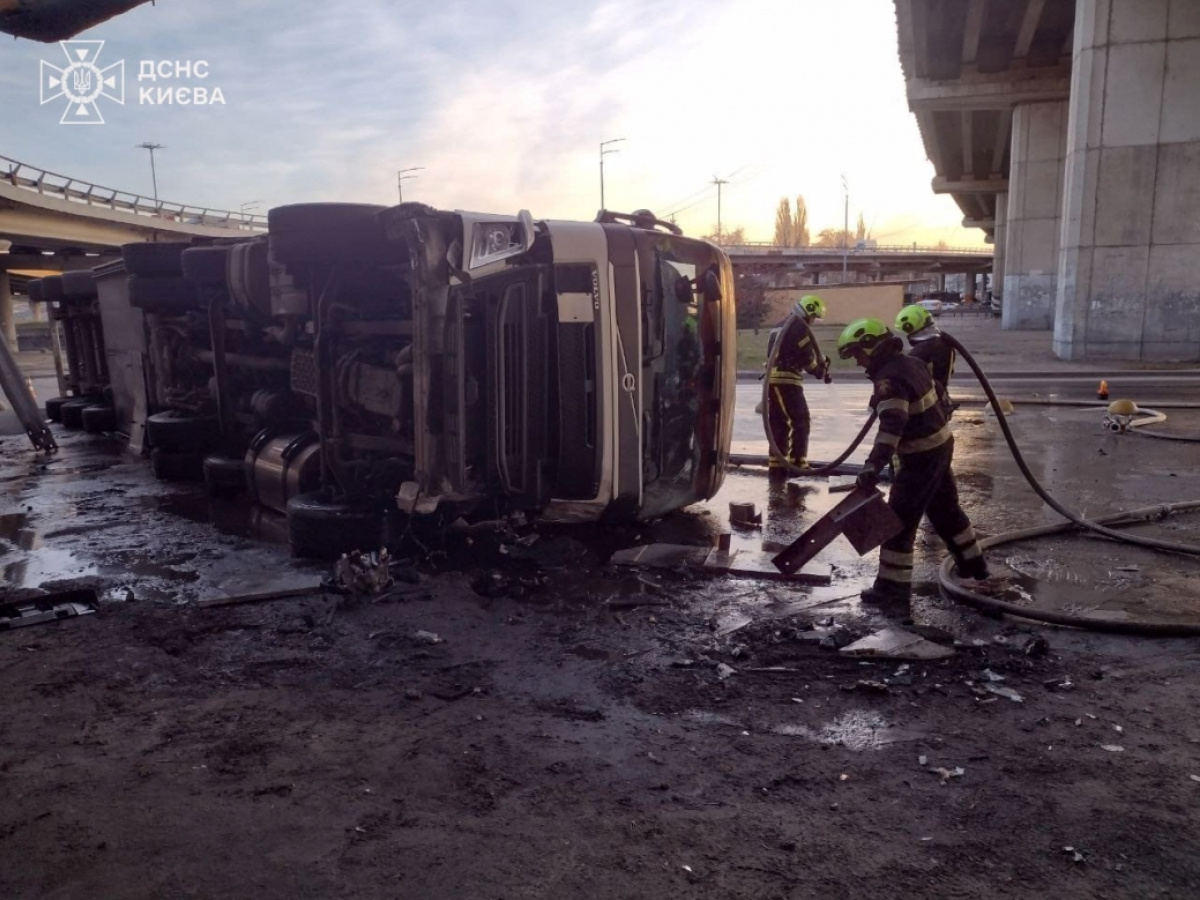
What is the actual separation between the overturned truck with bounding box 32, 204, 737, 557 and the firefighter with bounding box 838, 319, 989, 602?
1.28m

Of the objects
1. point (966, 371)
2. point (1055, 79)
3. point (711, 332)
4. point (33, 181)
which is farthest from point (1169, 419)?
point (33, 181)

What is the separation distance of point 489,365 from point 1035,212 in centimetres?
3577

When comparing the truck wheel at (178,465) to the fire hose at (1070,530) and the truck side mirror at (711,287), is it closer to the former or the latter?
the truck side mirror at (711,287)

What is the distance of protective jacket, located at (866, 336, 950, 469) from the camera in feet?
15.6

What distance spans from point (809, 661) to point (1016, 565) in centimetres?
218

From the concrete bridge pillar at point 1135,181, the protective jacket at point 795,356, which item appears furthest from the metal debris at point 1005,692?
the concrete bridge pillar at point 1135,181

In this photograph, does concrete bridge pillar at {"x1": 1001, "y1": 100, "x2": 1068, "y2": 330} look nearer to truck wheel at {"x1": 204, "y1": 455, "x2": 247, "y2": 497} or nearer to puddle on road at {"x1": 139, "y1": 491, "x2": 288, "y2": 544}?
truck wheel at {"x1": 204, "y1": 455, "x2": 247, "y2": 497}

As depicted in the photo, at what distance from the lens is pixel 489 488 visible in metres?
5.41

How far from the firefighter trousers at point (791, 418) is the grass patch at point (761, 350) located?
20.4ft

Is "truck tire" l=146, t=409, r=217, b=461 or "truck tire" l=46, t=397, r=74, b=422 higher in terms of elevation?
"truck tire" l=146, t=409, r=217, b=461

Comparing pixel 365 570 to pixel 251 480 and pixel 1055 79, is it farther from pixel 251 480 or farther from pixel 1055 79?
pixel 1055 79

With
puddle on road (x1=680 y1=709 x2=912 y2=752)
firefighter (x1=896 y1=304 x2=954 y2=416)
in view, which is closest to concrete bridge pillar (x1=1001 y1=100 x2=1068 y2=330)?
firefighter (x1=896 y1=304 x2=954 y2=416)

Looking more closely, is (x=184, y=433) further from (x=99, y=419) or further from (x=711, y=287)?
(x=711, y=287)

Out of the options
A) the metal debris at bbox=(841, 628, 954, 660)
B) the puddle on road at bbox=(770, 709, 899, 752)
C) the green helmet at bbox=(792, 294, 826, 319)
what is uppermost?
the green helmet at bbox=(792, 294, 826, 319)
